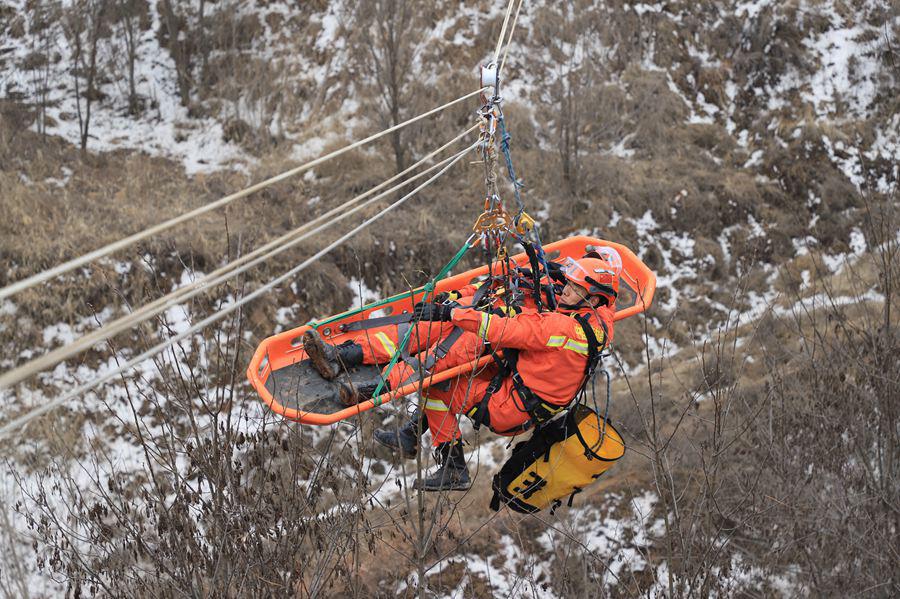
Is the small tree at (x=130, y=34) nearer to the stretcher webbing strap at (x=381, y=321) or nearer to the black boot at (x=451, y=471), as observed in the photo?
the stretcher webbing strap at (x=381, y=321)

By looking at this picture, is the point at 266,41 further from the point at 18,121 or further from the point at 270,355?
the point at 270,355

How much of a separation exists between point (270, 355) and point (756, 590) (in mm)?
4997

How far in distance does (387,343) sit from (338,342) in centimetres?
45

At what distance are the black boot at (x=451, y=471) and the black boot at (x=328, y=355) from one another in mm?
726

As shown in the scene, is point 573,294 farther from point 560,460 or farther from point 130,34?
point 130,34

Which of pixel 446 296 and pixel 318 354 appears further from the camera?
pixel 446 296

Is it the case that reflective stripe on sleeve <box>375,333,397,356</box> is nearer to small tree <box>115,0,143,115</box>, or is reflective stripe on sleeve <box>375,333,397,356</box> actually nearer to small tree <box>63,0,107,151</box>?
small tree <box>63,0,107,151</box>

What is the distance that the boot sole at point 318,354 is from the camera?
4.28 m

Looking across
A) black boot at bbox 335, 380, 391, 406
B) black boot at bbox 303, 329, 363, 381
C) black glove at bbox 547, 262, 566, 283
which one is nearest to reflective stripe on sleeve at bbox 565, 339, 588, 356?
black glove at bbox 547, 262, 566, 283

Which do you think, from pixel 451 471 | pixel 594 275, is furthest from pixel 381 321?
pixel 594 275

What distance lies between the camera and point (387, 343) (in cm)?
446

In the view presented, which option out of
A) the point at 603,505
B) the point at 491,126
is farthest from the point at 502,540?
the point at 491,126

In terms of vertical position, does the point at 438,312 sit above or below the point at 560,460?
above

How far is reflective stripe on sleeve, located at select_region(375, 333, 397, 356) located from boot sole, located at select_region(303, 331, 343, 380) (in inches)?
12.3
